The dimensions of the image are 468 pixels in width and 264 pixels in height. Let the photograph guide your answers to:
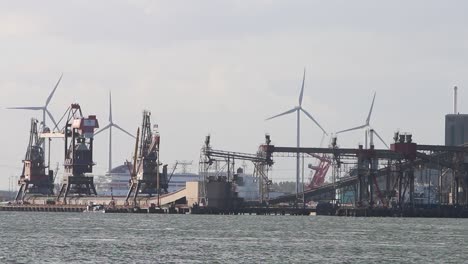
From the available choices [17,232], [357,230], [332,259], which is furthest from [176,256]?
[357,230]

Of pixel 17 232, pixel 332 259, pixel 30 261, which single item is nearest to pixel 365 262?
pixel 332 259

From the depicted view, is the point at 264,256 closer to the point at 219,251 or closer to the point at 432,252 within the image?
the point at 219,251

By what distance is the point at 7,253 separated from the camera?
124938 millimetres

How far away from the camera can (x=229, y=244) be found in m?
144

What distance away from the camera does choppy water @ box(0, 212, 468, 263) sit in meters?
122

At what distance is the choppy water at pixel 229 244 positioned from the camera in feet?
401

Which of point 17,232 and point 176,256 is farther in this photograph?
point 17,232

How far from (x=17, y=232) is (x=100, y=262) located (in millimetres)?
57593

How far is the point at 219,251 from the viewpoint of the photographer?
131 metres

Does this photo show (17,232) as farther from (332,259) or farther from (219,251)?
(332,259)

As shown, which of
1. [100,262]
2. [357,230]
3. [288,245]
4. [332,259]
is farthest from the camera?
[357,230]

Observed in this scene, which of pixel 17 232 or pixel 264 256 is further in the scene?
pixel 17 232

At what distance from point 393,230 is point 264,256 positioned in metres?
64.2

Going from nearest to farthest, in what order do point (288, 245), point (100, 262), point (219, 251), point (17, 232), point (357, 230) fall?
point (100, 262)
point (219, 251)
point (288, 245)
point (17, 232)
point (357, 230)
